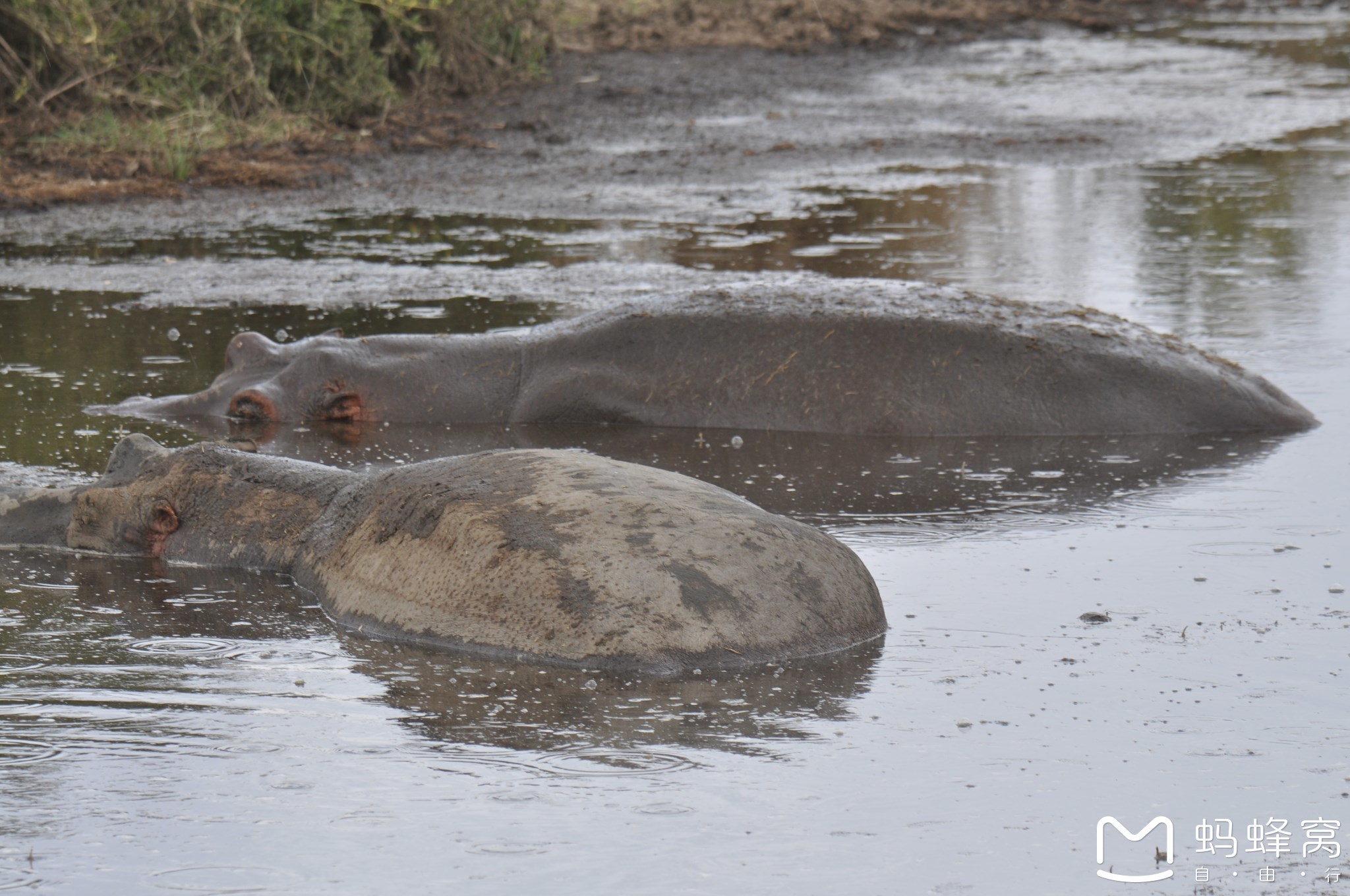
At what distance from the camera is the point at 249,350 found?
782 centimetres

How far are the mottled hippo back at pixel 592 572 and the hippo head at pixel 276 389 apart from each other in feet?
8.65

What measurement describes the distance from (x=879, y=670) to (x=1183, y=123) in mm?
14579

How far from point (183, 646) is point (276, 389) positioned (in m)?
3.15

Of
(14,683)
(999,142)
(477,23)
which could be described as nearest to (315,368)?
(14,683)

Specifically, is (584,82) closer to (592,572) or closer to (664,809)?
(592,572)

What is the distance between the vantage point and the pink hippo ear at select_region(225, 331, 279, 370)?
25.6ft

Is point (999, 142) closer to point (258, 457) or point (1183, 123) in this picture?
point (1183, 123)

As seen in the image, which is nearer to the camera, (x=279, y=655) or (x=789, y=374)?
(x=279, y=655)

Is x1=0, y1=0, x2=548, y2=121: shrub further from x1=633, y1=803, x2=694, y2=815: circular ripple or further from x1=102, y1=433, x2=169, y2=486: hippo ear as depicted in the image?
x1=633, y1=803, x2=694, y2=815: circular ripple

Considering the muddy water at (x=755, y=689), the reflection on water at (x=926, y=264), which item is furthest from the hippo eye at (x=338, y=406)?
the reflection on water at (x=926, y=264)

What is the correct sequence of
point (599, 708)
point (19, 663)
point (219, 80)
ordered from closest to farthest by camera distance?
point (599, 708)
point (19, 663)
point (219, 80)

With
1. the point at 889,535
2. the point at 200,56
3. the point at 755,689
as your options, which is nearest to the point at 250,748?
the point at 755,689

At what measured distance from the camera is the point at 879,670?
4434 mm

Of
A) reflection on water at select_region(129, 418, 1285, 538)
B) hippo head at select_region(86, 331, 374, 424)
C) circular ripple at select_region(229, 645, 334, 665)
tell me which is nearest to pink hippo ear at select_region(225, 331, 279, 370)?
hippo head at select_region(86, 331, 374, 424)
